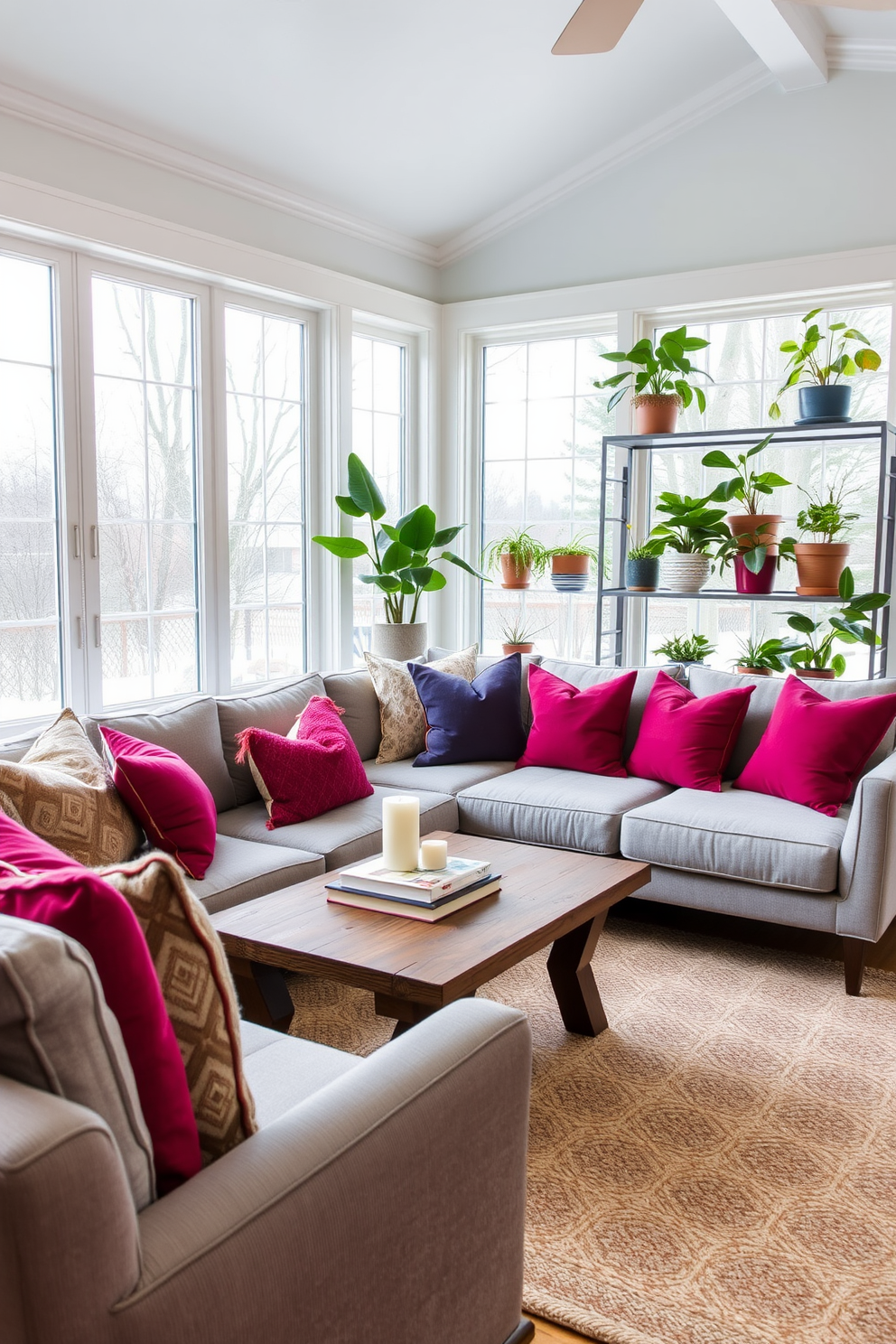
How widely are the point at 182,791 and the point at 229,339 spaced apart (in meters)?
2.30

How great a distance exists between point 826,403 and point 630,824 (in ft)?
5.92

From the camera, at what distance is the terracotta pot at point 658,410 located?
4488mm

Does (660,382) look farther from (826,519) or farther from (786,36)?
(786,36)

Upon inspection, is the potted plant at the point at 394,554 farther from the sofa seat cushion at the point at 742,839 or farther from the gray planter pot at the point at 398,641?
the sofa seat cushion at the point at 742,839

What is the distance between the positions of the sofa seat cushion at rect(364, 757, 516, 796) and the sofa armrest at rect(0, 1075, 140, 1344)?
2.76 metres

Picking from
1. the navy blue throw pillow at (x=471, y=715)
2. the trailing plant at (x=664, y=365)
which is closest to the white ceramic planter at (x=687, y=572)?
the trailing plant at (x=664, y=365)

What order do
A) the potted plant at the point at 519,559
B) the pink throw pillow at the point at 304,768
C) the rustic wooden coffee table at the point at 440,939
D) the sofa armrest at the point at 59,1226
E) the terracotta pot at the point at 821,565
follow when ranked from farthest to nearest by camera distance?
1. the potted plant at the point at 519,559
2. the terracotta pot at the point at 821,565
3. the pink throw pillow at the point at 304,768
4. the rustic wooden coffee table at the point at 440,939
5. the sofa armrest at the point at 59,1226

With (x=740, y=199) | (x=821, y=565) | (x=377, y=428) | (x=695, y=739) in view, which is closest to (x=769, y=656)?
(x=821, y=565)

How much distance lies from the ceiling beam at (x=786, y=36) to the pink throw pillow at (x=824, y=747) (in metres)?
2.28

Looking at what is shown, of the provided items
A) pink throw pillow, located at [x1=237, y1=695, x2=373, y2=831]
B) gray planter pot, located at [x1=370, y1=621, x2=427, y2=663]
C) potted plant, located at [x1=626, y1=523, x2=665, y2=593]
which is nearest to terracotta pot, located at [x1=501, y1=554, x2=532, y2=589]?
gray planter pot, located at [x1=370, y1=621, x2=427, y2=663]

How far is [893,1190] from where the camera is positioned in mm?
2104

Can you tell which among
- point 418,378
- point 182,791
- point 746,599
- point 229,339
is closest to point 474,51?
point 229,339

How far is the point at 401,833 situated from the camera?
256 cm

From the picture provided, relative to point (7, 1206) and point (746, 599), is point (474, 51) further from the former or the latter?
point (7, 1206)
